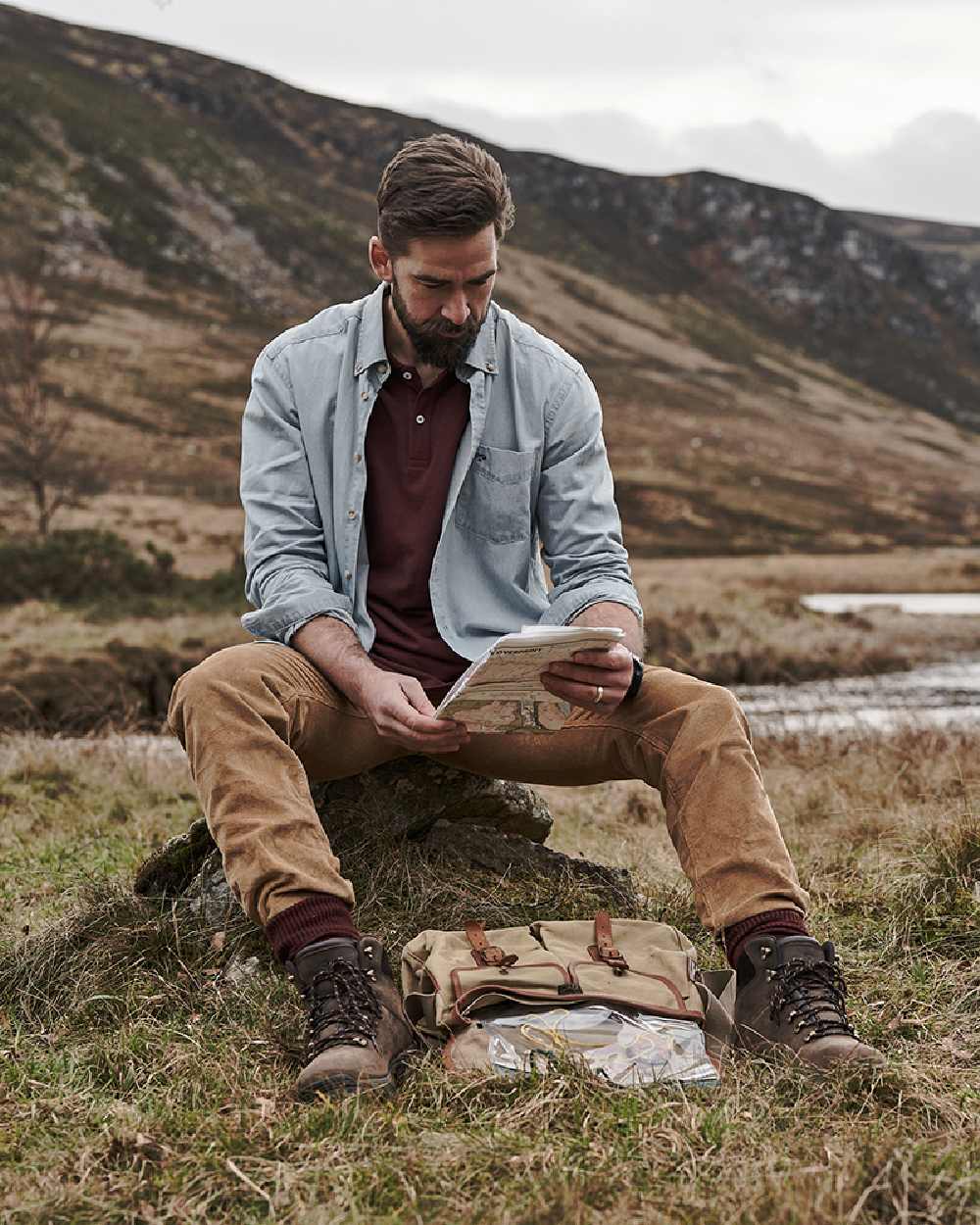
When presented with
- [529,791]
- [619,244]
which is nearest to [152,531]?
[529,791]

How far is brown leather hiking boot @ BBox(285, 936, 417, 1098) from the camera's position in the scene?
9.78ft

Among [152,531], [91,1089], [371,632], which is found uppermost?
[371,632]

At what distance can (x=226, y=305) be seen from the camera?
282 feet

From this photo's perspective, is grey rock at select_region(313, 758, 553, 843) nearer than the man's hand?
No

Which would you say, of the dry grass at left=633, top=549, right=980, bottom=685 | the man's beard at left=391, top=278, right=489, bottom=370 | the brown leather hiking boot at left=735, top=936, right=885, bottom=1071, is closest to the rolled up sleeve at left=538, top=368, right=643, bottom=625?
the man's beard at left=391, top=278, right=489, bottom=370

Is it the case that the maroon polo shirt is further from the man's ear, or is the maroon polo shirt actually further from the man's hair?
the man's hair

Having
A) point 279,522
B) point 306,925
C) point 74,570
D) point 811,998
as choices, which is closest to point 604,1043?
point 811,998

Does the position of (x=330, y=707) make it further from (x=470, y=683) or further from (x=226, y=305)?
(x=226, y=305)

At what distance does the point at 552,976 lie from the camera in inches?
129

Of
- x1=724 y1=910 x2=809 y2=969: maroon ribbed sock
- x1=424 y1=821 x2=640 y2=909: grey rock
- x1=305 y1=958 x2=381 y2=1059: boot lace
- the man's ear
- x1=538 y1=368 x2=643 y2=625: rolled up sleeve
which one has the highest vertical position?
the man's ear

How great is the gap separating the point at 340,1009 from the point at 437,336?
2.00 metres

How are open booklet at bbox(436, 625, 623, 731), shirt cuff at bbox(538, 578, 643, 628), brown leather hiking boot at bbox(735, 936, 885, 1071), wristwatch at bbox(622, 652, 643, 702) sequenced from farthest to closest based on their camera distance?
shirt cuff at bbox(538, 578, 643, 628)
wristwatch at bbox(622, 652, 643, 702)
open booklet at bbox(436, 625, 623, 731)
brown leather hiking boot at bbox(735, 936, 885, 1071)

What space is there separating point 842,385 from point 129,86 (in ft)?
236

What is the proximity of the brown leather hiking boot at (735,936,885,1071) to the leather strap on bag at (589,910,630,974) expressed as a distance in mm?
298
